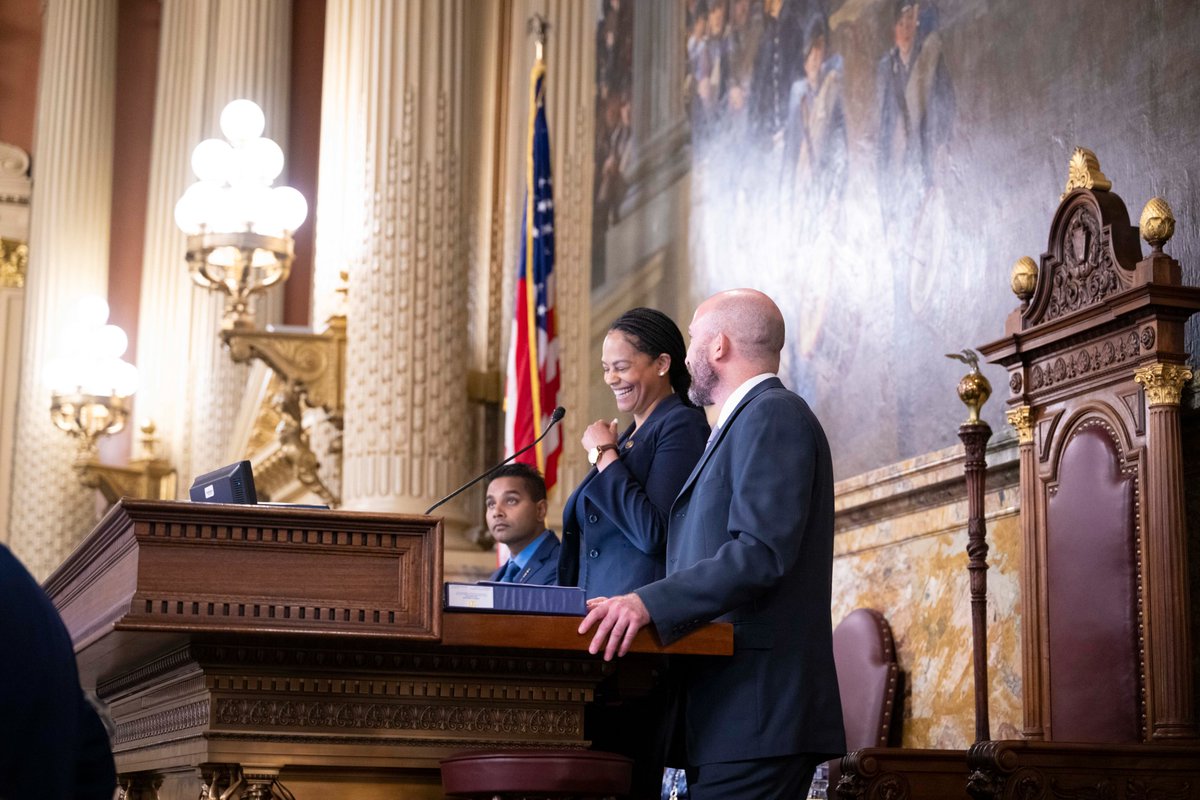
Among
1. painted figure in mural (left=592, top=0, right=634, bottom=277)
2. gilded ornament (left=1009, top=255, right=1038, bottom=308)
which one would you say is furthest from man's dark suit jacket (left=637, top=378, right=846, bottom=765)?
painted figure in mural (left=592, top=0, right=634, bottom=277)

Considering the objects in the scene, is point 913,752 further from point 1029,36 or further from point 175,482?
point 175,482

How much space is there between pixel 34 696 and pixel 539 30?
7.75 meters

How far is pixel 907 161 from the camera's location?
651 cm

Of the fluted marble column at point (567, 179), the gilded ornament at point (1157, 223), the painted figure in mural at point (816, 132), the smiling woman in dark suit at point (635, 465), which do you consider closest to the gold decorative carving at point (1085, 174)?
the gilded ornament at point (1157, 223)

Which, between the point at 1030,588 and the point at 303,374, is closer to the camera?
the point at 1030,588

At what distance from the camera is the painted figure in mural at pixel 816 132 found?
7.10 meters

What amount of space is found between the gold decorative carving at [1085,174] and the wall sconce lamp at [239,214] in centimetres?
479

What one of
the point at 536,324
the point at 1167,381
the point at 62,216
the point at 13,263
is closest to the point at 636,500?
the point at 1167,381

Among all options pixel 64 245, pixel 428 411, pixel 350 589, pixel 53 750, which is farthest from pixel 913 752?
pixel 64 245

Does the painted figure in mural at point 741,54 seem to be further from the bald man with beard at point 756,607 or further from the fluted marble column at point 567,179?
the bald man with beard at point 756,607

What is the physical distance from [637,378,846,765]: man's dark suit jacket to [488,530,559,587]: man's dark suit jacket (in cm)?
179

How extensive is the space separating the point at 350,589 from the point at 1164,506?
2640mm

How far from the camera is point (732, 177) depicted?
812 centimetres

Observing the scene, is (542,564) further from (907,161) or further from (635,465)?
(907,161)
